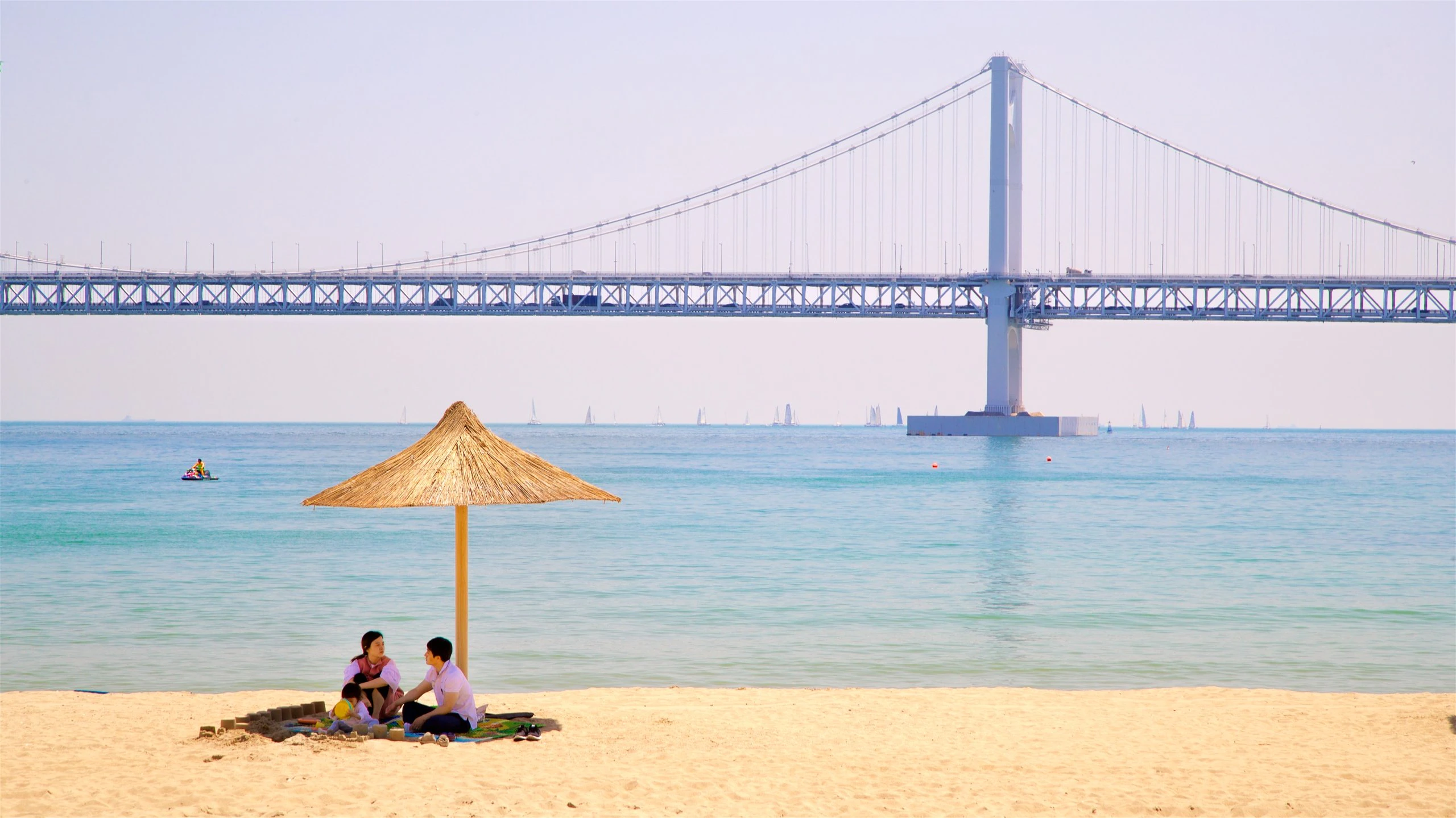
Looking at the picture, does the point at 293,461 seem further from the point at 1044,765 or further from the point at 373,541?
→ the point at 1044,765

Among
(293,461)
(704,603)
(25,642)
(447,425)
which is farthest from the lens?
(293,461)

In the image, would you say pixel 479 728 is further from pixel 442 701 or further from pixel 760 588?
pixel 760 588

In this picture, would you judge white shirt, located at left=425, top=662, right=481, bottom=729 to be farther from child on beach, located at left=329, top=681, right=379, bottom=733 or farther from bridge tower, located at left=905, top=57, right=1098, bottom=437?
bridge tower, located at left=905, top=57, right=1098, bottom=437

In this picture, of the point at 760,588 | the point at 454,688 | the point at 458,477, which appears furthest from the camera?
the point at 760,588

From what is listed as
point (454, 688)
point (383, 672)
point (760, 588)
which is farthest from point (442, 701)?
point (760, 588)

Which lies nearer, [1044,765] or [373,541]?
[1044,765]

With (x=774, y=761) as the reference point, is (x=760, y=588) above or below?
below

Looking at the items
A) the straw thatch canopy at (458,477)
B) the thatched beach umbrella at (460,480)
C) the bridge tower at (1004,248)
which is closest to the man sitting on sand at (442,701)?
the thatched beach umbrella at (460,480)

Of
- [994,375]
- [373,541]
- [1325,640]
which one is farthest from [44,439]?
[1325,640]
